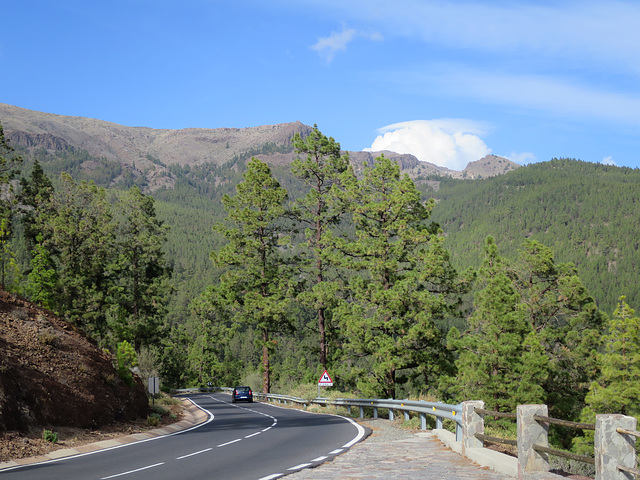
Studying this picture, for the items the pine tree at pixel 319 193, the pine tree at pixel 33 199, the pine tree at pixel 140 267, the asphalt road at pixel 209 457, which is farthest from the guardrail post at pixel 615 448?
the pine tree at pixel 140 267

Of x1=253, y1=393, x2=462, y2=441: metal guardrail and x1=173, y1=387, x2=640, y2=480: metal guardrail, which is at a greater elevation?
x1=173, y1=387, x2=640, y2=480: metal guardrail

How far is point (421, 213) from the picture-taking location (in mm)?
32375

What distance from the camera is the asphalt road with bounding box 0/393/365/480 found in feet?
33.6

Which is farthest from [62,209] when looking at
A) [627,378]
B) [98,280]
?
[627,378]

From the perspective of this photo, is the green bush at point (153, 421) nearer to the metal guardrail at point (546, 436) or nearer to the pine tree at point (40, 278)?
the metal guardrail at point (546, 436)

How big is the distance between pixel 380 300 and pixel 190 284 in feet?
525

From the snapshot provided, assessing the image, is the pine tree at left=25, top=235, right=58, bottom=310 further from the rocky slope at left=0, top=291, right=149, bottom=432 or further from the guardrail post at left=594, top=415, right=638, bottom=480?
the guardrail post at left=594, top=415, right=638, bottom=480

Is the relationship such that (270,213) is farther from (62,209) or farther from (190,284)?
(190,284)

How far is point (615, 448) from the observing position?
6.72 m

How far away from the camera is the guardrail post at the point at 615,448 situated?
263 inches

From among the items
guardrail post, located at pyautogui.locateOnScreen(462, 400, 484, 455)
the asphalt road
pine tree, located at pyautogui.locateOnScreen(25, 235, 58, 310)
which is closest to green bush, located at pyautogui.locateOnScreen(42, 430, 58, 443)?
the asphalt road

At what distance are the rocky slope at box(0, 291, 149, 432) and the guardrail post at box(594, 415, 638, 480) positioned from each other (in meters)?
12.9

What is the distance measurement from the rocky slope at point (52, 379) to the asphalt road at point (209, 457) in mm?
2276

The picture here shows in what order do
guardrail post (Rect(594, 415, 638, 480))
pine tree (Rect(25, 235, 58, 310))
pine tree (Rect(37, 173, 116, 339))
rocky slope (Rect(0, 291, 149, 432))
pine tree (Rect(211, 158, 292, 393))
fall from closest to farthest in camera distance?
guardrail post (Rect(594, 415, 638, 480))
rocky slope (Rect(0, 291, 149, 432))
pine tree (Rect(25, 235, 58, 310))
pine tree (Rect(211, 158, 292, 393))
pine tree (Rect(37, 173, 116, 339))
